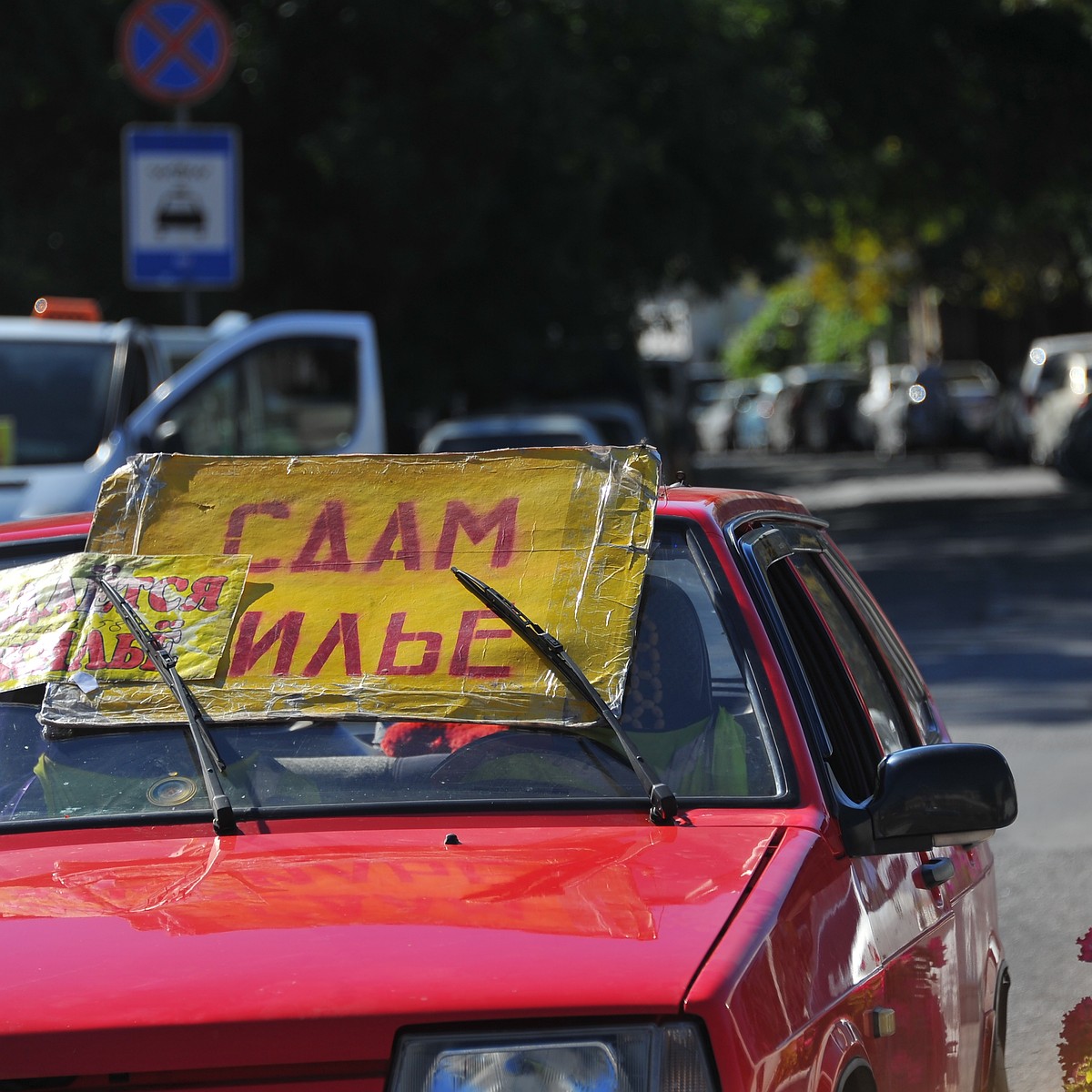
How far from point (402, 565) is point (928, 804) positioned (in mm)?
914

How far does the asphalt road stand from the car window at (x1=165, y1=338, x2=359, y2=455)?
3.71 m

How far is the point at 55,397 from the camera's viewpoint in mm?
12031

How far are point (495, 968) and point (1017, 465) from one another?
109ft

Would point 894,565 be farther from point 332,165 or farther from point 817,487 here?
point 817,487

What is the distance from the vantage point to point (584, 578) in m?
3.33

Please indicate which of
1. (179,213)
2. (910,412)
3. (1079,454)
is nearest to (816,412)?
(910,412)

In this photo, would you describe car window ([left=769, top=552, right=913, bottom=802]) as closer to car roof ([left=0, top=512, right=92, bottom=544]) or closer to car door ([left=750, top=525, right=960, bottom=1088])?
car door ([left=750, top=525, right=960, bottom=1088])

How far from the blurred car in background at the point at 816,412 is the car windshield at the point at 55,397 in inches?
1383

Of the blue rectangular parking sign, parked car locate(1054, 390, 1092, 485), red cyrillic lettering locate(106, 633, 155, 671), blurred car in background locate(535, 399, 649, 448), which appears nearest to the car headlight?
red cyrillic lettering locate(106, 633, 155, 671)

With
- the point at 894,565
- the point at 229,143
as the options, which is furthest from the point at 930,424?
the point at 229,143

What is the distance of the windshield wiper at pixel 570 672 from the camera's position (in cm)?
302

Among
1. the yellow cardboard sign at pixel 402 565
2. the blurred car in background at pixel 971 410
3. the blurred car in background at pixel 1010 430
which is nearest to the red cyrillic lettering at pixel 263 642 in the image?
the yellow cardboard sign at pixel 402 565

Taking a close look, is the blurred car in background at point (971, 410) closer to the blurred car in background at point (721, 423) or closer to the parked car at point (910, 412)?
the parked car at point (910, 412)

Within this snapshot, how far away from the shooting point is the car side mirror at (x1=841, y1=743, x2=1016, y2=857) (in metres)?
3.05
